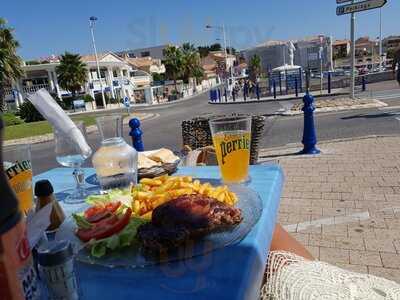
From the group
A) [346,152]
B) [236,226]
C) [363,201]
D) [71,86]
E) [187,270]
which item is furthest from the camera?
[71,86]

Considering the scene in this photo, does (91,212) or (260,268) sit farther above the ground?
(91,212)

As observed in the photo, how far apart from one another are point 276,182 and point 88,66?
143 ft

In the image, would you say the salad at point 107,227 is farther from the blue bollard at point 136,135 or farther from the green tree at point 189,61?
the green tree at point 189,61

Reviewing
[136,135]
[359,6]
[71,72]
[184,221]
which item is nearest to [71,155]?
[184,221]

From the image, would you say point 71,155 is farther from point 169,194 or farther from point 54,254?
point 54,254

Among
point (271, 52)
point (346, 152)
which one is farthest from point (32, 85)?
point (346, 152)

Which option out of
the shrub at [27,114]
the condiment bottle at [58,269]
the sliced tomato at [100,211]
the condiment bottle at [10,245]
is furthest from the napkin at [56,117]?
the shrub at [27,114]

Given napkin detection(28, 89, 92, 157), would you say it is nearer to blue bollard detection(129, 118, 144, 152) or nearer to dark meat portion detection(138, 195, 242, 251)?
dark meat portion detection(138, 195, 242, 251)

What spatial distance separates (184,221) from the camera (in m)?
1.13

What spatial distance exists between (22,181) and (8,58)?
98.3 ft

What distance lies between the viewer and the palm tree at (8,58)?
87.4 feet

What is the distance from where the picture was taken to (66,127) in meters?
1.80

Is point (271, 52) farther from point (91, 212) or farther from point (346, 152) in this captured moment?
point (91, 212)

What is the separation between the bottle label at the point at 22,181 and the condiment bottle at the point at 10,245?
0.65m
